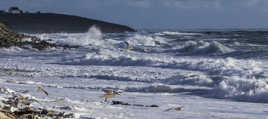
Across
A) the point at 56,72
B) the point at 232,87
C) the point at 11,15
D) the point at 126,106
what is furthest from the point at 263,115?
the point at 11,15

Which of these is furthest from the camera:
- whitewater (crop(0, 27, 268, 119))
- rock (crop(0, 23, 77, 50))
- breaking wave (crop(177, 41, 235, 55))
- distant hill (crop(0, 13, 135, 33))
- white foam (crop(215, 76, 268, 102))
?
distant hill (crop(0, 13, 135, 33))

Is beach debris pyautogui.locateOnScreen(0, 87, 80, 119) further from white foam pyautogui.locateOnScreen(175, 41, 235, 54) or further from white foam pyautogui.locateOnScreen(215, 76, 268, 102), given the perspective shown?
white foam pyautogui.locateOnScreen(175, 41, 235, 54)

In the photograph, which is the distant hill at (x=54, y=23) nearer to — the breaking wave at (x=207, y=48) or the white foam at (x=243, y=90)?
the breaking wave at (x=207, y=48)

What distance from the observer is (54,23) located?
68250mm

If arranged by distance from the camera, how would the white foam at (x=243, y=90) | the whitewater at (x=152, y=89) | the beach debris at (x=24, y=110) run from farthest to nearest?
the white foam at (x=243, y=90) → the whitewater at (x=152, y=89) → the beach debris at (x=24, y=110)

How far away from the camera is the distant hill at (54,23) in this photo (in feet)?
208

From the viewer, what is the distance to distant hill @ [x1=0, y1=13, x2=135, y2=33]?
208 ft

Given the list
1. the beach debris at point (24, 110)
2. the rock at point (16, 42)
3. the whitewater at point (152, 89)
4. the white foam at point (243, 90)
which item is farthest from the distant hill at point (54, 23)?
the beach debris at point (24, 110)

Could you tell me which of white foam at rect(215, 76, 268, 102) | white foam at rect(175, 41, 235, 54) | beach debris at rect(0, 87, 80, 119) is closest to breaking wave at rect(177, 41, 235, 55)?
white foam at rect(175, 41, 235, 54)

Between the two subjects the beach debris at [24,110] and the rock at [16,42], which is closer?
the beach debris at [24,110]

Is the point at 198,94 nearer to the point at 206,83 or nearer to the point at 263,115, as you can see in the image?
the point at 206,83

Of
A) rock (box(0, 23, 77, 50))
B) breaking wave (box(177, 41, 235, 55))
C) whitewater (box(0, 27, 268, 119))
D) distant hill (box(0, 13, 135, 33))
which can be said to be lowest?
whitewater (box(0, 27, 268, 119))

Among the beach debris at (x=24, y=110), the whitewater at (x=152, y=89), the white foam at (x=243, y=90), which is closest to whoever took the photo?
the beach debris at (x=24, y=110)

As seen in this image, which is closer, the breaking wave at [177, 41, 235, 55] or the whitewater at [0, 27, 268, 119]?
the whitewater at [0, 27, 268, 119]
